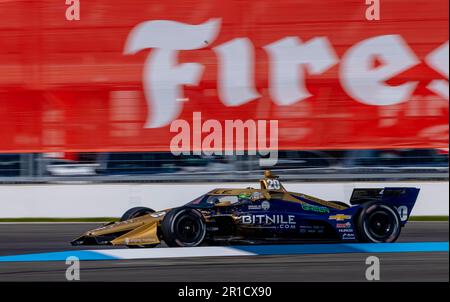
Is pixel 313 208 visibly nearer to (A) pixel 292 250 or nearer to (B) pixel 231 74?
(A) pixel 292 250

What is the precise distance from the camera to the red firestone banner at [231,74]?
11.7 meters

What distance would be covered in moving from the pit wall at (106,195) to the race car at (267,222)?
8.46ft

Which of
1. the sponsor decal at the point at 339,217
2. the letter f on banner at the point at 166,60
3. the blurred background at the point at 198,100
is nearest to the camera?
the sponsor decal at the point at 339,217

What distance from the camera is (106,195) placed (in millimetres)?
11383

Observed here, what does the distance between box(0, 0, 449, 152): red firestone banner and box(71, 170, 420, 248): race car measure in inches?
124

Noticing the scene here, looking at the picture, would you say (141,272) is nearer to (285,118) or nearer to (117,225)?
(117,225)

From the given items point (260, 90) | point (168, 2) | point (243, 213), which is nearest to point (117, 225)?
point (243, 213)

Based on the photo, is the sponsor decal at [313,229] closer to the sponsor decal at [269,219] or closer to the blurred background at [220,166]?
the sponsor decal at [269,219]

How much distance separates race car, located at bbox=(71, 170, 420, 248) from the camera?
8391 millimetres

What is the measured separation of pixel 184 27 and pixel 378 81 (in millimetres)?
2819

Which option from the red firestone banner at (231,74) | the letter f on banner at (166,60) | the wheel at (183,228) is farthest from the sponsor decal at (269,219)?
the letter f on banner at (166,60)

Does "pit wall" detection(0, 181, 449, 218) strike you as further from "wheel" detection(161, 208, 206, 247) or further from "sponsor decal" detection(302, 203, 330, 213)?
"wheel" detection(161, 208, 206, 247)

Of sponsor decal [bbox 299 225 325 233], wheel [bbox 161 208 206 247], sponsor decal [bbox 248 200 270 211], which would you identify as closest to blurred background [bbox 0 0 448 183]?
sponsor decal [bbox 299 225 325 233]

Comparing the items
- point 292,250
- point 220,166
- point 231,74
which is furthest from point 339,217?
point 231,74
